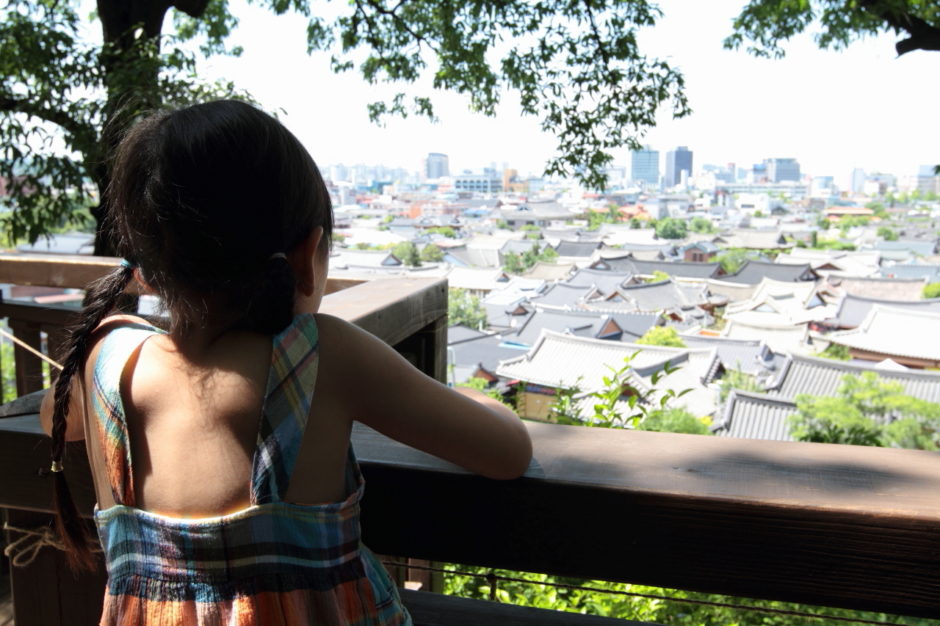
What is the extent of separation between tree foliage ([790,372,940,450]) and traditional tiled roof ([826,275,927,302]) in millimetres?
13068

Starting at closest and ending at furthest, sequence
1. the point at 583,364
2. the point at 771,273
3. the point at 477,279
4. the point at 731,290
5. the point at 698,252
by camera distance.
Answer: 1. the point at 583,364
2. the point at 731,290
3. the point at 771,273
4. the point at 477,279
5. the point at 698,252

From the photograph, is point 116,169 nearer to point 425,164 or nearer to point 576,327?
point 576,327

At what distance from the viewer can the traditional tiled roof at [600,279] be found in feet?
72.5

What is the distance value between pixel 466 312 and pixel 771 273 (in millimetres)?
10291

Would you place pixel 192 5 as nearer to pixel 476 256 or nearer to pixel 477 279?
pixel 477 279

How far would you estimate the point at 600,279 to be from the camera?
22.5 meters

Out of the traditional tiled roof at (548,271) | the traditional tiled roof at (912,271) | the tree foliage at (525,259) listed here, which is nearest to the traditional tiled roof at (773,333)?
the traditional tiled roof at (548,271)

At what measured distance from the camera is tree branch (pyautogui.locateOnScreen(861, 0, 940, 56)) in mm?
3966

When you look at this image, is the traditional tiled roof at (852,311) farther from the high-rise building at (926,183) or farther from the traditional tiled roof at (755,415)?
the high-rise building at (926,183)

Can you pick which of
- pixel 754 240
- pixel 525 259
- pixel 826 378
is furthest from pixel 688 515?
pixel 754 240

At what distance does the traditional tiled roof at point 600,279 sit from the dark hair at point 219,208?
21583 millimetres

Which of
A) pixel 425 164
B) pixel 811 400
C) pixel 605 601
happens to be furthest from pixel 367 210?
pixel 605 601

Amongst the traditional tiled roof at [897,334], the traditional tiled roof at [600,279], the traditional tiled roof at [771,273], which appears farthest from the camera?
the traditional tiled roof at [771,273]

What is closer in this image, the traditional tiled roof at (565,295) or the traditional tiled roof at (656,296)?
the traditional tiled roof at (656,296)
